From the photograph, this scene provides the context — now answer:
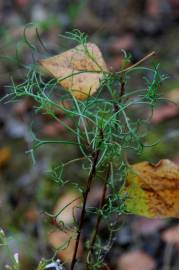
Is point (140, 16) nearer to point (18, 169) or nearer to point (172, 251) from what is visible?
point (18, 169)

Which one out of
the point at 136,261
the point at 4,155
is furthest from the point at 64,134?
the point at 136,261

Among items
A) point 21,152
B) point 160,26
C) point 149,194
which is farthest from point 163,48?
point 149,194

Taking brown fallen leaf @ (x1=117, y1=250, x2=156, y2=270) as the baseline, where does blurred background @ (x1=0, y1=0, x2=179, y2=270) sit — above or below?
above

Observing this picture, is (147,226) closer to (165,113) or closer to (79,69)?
(165,113)

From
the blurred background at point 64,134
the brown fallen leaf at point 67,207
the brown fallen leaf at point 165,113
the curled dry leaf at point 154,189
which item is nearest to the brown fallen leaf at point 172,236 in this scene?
the blurred background at point 64,134

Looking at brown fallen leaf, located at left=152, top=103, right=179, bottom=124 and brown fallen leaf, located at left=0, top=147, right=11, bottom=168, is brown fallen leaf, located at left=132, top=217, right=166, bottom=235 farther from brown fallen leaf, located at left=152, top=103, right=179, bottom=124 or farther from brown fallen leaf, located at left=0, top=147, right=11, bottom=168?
brown fallen leaf, located at left=0, top=147, right=11, bottom=168

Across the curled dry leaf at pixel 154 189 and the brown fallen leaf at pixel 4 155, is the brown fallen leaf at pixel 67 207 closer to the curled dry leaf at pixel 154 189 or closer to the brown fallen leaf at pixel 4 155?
the brown fallen leaf at pixel 4 155

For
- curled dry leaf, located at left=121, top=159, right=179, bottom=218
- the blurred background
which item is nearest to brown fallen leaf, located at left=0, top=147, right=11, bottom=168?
the blurred background
